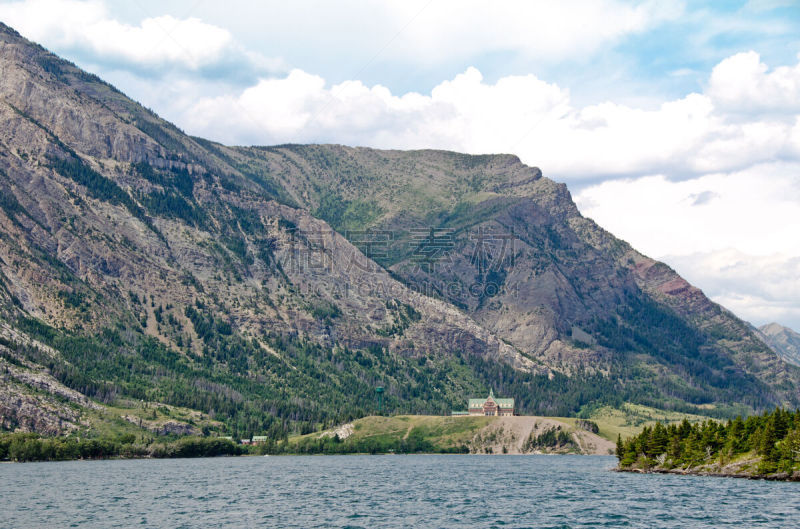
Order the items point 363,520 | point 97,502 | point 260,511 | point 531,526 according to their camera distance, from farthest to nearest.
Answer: point 97,502 → point 260,511 → point 363,520 → point 531,526

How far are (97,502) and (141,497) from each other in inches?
486

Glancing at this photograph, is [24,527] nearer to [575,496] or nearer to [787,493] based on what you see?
[575,496]

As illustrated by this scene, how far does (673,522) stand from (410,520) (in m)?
46.1

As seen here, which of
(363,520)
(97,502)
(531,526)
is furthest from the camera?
(97,502)

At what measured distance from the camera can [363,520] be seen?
520 feet

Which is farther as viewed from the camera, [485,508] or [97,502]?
[97,502]

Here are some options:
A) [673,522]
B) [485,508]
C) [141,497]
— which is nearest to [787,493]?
[673,522]

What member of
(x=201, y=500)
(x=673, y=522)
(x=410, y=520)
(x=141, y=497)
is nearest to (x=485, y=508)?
(x=410, y=520)

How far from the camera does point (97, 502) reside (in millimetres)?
189125

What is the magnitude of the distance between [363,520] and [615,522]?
4461 centimetres

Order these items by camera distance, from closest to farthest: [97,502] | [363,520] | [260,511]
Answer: [363,520]
[260,511]
[97,502]

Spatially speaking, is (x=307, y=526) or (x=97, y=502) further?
(x=97, y=502)

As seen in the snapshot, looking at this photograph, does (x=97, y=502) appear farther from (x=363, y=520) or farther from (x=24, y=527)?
(x=363, y=520)

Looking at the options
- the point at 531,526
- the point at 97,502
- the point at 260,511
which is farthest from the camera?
the point at 97,502
